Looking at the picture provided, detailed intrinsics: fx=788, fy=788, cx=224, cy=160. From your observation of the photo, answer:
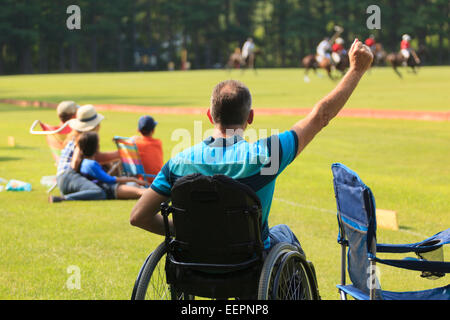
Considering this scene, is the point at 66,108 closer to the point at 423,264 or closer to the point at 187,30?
the point at 423,264

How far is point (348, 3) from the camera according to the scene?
92.5m

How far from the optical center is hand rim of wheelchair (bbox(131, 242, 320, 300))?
389 centimetres

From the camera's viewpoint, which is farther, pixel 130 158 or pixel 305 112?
pixel 305 112

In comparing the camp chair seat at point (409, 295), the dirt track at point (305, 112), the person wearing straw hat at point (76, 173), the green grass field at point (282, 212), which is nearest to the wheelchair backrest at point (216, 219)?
the camp chair seat at point (409, 295)

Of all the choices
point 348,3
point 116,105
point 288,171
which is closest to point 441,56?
point 348,3

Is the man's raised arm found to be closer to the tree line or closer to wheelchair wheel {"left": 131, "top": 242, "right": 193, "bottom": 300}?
wheelchair wheel {"left": 131, "top": 242, "right": 193, "bottom": 300}

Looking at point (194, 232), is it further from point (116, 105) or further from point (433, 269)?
point (116, 105)

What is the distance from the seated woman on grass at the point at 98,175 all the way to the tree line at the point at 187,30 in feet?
255

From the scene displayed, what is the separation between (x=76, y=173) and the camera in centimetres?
1028

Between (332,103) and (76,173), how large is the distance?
667cm

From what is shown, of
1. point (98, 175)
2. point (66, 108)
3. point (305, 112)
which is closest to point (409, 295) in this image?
point (98, 175)

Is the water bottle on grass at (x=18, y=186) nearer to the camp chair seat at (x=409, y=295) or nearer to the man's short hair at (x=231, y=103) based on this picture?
the camp chair seat at (x=409, y=295)

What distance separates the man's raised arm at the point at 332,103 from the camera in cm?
404
